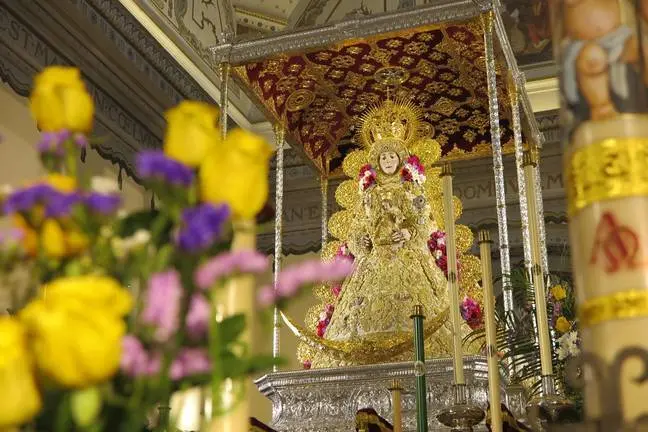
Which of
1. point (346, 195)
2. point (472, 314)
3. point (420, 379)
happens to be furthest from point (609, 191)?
point (346, 195)

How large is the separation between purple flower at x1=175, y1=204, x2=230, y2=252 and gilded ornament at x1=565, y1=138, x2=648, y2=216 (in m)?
0.60

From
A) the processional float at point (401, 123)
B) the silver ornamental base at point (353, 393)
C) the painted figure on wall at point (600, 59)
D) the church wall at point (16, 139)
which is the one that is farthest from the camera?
the church wall at point (16, 139)

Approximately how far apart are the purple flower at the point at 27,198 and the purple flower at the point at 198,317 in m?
0.13

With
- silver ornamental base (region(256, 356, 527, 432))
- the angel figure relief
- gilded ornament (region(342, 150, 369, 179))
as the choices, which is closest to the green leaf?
silver ornamental base (region(256, 356, 527, 432))

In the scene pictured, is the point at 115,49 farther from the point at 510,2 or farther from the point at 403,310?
the point at 510,2

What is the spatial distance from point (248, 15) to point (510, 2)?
2347 millimetres

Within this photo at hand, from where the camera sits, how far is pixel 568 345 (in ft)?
9.04

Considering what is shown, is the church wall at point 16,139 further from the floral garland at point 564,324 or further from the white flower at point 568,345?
the white flower at point 568,345

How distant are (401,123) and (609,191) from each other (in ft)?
14.9

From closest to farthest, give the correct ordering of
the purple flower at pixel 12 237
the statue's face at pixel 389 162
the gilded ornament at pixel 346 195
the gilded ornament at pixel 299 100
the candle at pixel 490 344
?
the purple flower at pixel 12 237
the candle at pixel 490 344
the statue's face at pixel 389 162
the gilded ornament at pixel 299 100
the gilded ornament at pixel 346 195

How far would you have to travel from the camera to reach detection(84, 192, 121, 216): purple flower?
2.07 feet

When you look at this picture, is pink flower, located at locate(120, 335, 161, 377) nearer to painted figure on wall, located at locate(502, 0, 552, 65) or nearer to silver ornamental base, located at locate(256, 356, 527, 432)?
silver ornamental base, located at locate(256, 356, 527, 432)

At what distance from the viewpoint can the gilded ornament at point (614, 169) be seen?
42.3 inches

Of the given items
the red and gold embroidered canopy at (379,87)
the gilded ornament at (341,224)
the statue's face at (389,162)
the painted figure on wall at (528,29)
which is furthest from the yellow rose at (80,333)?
the painted figure on wall at (528,29)
